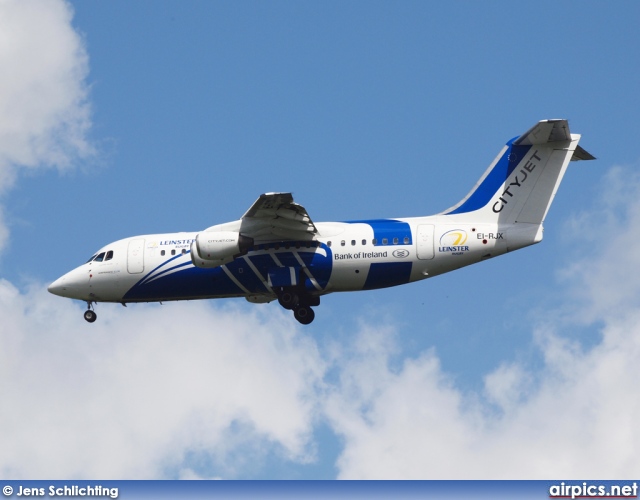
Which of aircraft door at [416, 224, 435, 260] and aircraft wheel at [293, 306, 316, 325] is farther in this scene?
aircraft wheel at [293, 306, 316, 325]

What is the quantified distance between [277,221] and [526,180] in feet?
22.6

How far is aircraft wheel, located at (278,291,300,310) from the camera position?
1473 inches

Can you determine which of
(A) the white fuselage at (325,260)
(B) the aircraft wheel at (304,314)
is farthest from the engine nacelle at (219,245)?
(B) the aircraft wheel at (304,314)

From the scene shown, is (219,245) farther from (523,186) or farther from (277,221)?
(523,186)

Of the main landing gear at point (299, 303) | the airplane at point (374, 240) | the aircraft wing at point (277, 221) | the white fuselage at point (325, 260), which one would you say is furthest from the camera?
the main landing gear at point (299, 303)

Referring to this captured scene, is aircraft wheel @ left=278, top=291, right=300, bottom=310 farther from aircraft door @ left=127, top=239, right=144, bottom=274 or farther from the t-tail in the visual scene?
the t-tail

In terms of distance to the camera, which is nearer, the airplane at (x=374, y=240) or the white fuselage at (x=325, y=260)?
the airplane at (x=374, y=240)

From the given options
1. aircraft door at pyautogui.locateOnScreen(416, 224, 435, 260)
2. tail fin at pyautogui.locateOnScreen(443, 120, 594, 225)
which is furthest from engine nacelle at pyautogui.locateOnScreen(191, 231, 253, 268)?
tail fin at pyautogui.locateOnScreen(443, 120, 594, 225)

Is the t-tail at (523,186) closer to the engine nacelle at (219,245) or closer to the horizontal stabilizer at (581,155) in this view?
the horizontal stabilizer at (581,155)

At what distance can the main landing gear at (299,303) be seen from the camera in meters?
37.4

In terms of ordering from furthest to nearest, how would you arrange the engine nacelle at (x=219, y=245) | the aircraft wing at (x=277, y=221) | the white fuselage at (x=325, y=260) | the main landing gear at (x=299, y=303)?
1. the main landing gear at (x=299, y=303)
2. the white fuselage at (x=325, y=260)
3. the engine nacelle at (x=219, y=245)
4. the aircraft wing at (x=277, y=221)

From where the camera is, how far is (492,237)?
36.1m

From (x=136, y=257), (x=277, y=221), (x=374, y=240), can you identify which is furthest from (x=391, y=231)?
(x=136, y=257)

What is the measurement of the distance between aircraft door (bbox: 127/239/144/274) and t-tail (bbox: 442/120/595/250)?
29.4 ft
